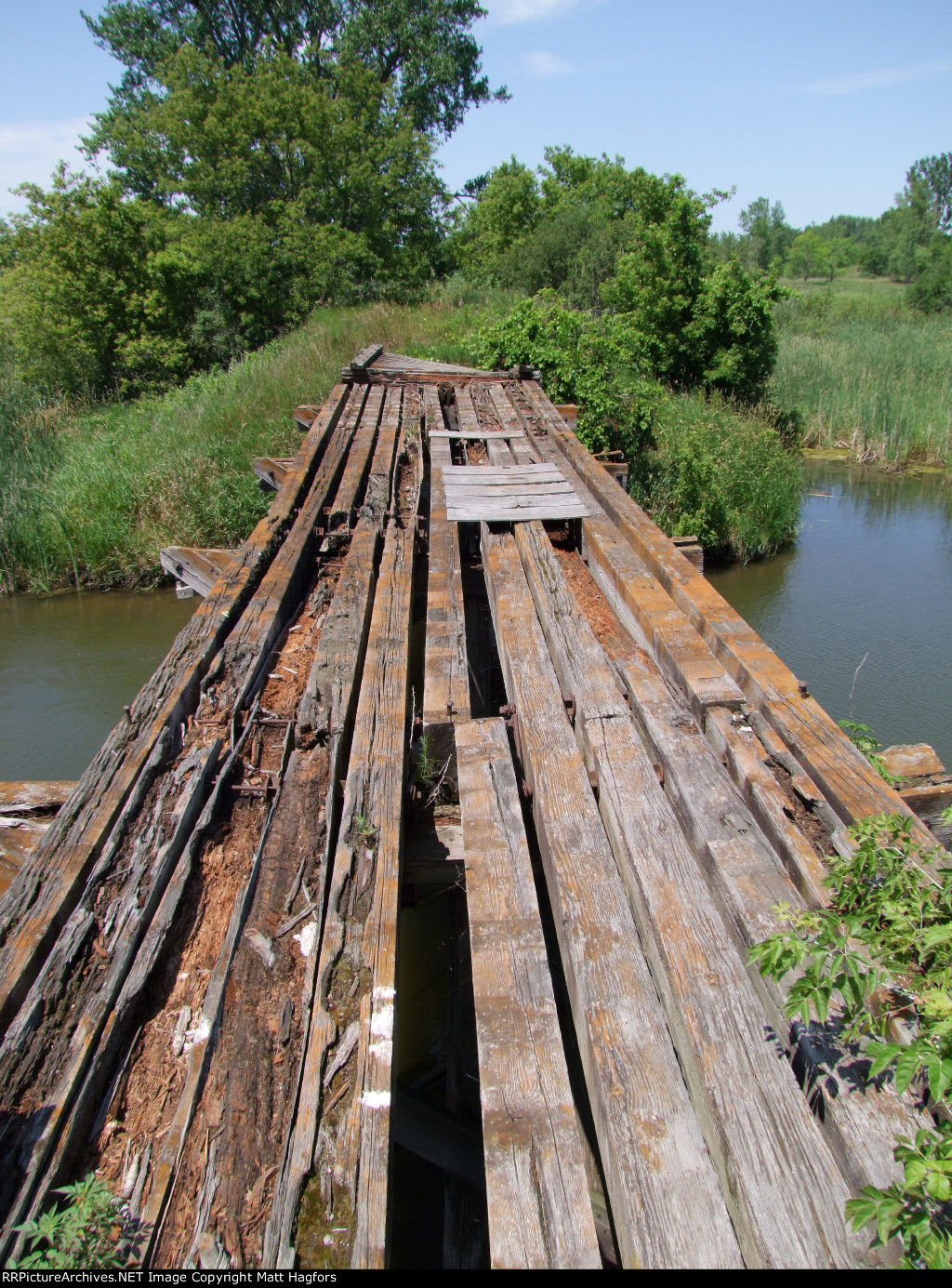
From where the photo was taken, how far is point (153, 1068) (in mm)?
1631

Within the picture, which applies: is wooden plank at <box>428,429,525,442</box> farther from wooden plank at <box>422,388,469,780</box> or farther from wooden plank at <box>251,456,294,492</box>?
wooden plank at <box>422,388,469,780</box>

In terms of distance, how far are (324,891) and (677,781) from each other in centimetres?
99

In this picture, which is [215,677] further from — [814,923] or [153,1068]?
[814,923]

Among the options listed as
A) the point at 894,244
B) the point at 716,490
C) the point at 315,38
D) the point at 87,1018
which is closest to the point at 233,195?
the point at 315,38

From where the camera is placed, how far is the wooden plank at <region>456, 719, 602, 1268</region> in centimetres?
126

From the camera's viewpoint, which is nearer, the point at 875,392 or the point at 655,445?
the point at 655,445

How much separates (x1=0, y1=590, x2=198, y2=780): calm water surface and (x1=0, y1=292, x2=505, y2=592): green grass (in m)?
0.50

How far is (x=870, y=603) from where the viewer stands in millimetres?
8047

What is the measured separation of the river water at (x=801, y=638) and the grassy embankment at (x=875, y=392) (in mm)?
3235

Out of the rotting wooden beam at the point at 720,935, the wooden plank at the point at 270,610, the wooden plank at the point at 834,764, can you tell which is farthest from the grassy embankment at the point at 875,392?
the rotting wooden beam at the point at 720,935

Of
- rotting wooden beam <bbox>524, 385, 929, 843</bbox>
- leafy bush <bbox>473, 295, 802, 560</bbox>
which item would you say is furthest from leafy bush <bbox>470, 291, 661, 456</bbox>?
rotting wooden beam <bbox>524, 385, 929, 843</bbox>

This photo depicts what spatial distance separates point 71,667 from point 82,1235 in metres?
6.71

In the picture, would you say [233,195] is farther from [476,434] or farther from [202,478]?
[476,434]

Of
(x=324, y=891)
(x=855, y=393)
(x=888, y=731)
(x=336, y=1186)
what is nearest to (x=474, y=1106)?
(x=324, y=891)
